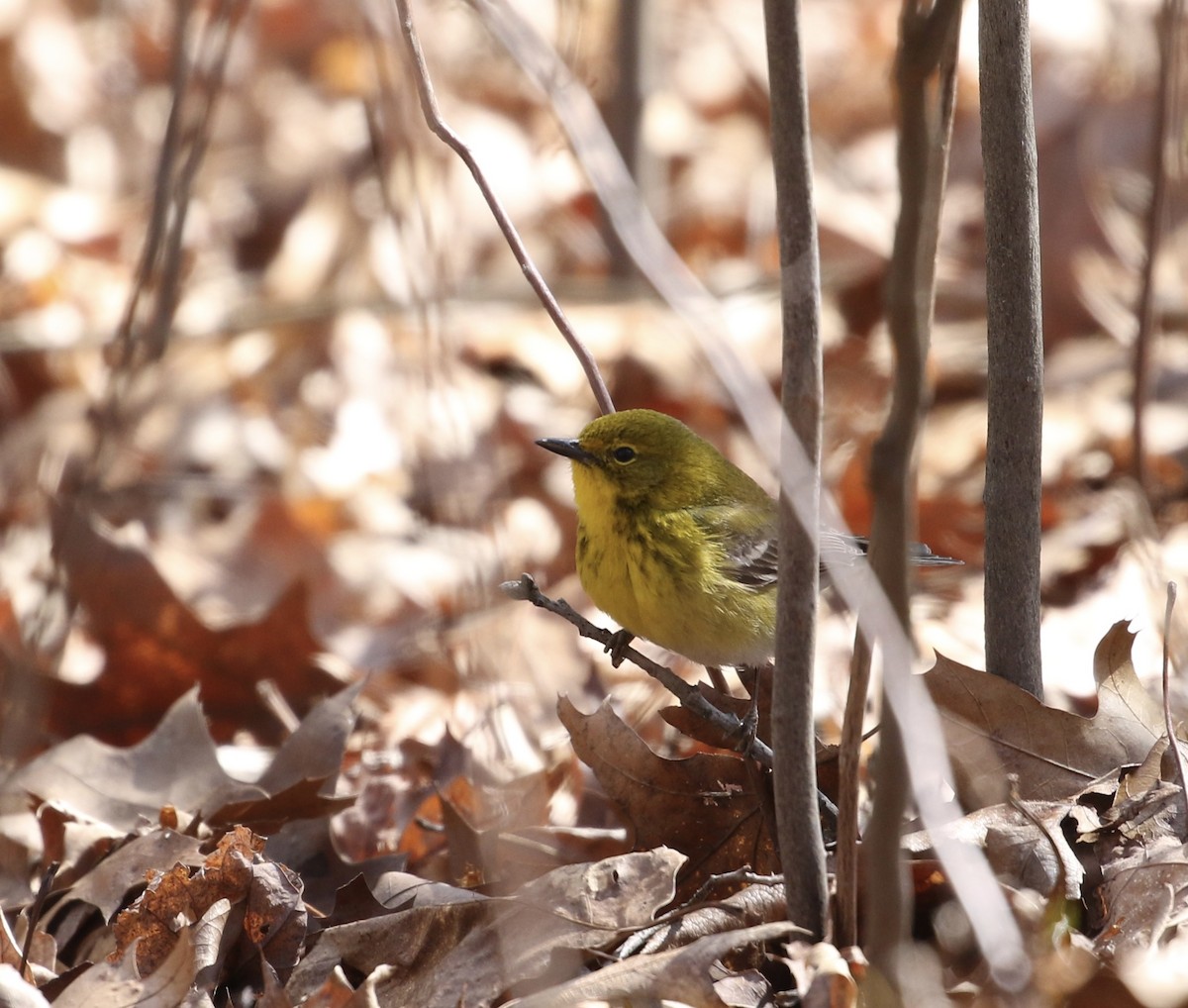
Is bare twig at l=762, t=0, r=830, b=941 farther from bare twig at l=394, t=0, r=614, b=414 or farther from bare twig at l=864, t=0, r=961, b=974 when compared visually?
bare twig at l=394, t=0, r=614, b=414

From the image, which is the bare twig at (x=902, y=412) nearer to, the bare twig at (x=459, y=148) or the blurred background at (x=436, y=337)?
the bare twig at (x=459, y=148)

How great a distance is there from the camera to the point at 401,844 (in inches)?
145

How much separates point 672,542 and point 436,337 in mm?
951

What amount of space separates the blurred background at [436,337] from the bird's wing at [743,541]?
526 mm

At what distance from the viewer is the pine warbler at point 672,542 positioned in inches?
154

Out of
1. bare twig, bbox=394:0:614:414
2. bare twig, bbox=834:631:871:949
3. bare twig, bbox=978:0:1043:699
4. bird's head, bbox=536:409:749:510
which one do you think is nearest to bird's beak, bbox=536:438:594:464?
bird's head, bbox=536:409:749:510

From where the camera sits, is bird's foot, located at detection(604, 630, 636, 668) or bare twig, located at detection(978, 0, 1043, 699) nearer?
bare twig, located at detection(978, 0, 1043, 699)

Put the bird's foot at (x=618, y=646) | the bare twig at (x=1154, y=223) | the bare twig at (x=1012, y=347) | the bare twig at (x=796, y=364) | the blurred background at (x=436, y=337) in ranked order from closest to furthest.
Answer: the bare twig at (x=796, y=364), the bare twig at (x=1012, y=347), the bird's foot at (x=618, y=646), the bare twig at (x=1154, y=223), the blurred background at (x=436, y=337)

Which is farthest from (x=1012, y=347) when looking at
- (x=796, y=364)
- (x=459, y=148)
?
(x=459, y=148)

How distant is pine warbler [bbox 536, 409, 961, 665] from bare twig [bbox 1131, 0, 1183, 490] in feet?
5.70

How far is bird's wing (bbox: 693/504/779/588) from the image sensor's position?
4.17m

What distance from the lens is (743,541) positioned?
14.2 ft

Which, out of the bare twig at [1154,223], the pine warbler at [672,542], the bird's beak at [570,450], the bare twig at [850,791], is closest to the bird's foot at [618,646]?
the pine warbler at [672,542]

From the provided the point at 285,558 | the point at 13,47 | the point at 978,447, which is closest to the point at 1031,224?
the point at 978,447
